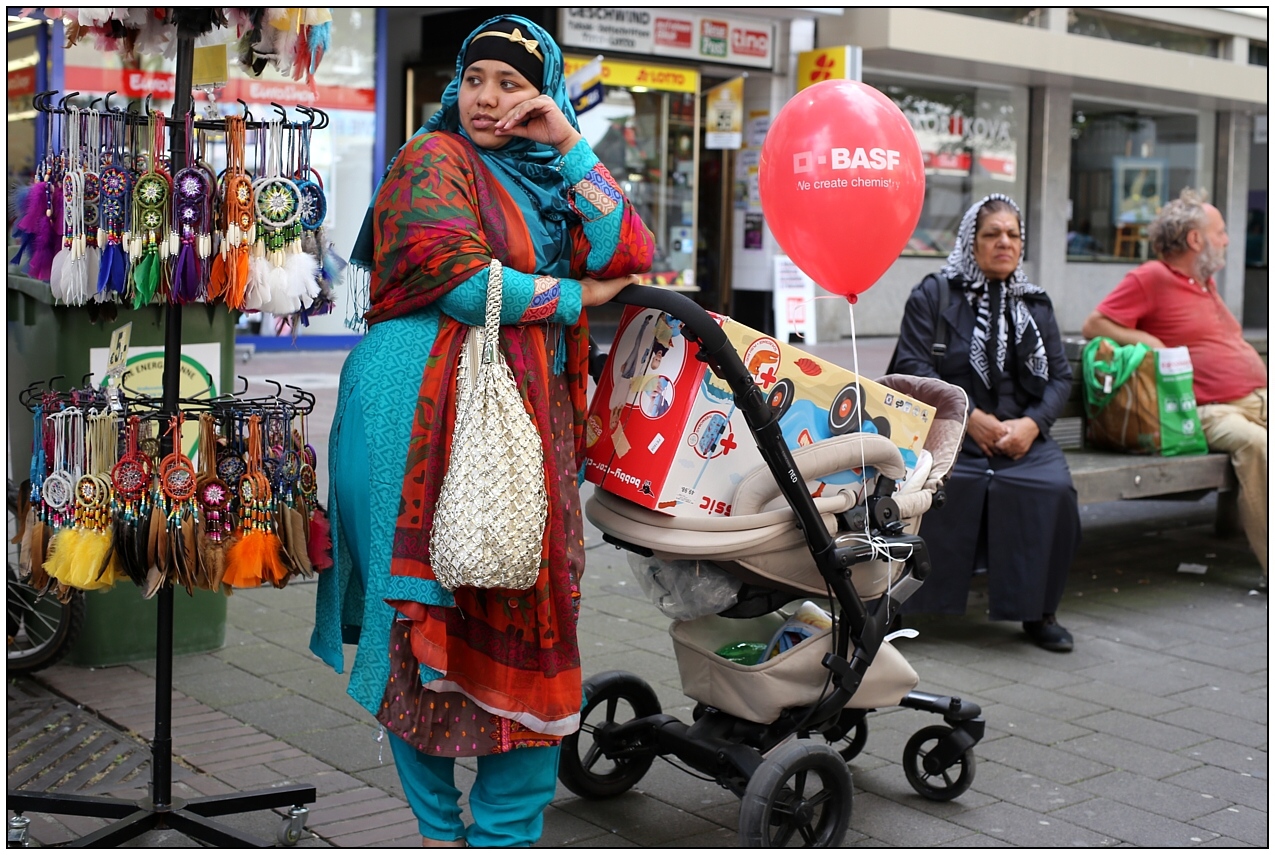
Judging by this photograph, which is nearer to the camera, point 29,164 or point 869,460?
point 869,460

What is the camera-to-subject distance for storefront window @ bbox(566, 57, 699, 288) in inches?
571

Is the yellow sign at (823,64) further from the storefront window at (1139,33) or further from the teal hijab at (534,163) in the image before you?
the teal hijab at (534,163)

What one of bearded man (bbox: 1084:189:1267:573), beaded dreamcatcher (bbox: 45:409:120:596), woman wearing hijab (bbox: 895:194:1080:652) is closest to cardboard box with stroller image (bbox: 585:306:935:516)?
beaded dreamcatcher (bbox: 45:409:120:596)

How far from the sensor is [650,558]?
351 cm

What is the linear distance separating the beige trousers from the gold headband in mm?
4805

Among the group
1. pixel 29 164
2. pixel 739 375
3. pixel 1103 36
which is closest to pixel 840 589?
pixel 739 375

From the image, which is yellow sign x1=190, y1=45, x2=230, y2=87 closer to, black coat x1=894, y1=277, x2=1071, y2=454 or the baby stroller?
the baby stroller

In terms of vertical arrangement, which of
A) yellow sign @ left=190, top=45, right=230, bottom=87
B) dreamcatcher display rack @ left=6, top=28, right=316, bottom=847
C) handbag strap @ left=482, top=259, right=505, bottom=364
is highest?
yellow sign @ left=190, top=45, right=230, bottom=87

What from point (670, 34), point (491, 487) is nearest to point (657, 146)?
point (670, 34)

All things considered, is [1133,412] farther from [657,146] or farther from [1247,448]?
[657,146]

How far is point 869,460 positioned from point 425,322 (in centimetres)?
112

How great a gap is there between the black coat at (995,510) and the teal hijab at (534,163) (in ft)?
8.44

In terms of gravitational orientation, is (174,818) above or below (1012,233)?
below

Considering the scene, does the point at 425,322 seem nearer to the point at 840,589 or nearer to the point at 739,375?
the point at 739,375
